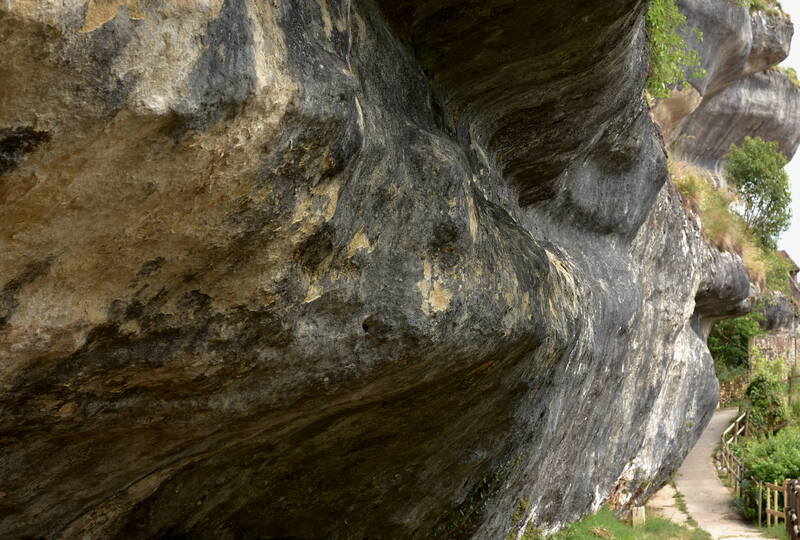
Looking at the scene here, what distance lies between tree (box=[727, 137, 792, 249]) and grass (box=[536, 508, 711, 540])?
478 inches

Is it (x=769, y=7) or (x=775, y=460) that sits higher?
(x=769, y=7)

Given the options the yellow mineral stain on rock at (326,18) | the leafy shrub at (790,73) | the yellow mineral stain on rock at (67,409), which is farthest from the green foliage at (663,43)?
the leafy shrub at (790,73)

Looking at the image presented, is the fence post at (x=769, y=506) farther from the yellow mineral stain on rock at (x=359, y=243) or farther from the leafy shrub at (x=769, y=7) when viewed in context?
the leafy shrub at (x=769, y=7)

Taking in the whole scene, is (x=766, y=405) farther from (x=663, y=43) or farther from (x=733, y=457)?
(x=663, y=43)

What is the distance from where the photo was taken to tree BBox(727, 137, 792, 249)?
21094 millimetres

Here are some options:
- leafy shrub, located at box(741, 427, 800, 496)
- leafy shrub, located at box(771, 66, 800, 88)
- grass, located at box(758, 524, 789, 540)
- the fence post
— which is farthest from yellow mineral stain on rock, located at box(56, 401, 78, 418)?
leafy shrub, located at box(771, 66, 800, 88)

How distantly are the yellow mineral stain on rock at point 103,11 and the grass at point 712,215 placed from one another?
37.8 ft

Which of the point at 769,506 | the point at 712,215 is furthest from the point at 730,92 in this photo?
the point at 769,506

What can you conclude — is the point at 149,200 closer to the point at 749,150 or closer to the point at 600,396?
the point at 600,396

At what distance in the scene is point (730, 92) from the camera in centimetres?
2234

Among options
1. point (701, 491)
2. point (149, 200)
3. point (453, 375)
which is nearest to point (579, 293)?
point (453, 375)

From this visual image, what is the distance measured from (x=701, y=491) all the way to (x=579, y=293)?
10545mm

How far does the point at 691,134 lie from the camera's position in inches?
866

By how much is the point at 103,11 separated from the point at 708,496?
14.9 metres
